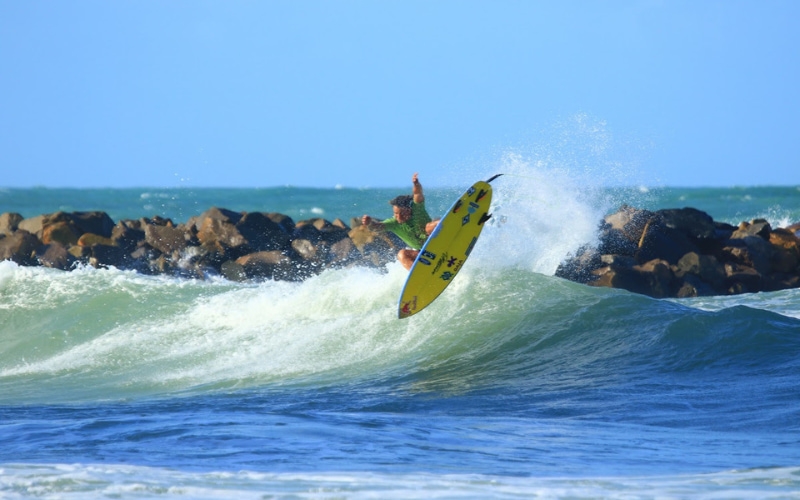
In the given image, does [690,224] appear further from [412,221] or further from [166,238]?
[166,238]

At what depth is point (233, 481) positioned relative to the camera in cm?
535

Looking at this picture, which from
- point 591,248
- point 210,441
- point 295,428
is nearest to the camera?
point 210,441

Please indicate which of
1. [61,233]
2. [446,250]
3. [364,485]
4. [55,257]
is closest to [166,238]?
[55,257]

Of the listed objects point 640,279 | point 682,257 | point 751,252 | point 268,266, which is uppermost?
point 751,252

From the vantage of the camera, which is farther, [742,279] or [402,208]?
[742,279]

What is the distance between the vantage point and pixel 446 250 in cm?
1029

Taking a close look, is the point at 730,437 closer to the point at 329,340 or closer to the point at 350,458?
the point at 350,458

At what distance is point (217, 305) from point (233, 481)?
7.38 meters

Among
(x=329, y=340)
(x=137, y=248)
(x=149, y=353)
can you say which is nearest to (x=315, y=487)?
(x=329, y=340)

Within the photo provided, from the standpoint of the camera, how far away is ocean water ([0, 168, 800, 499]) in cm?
551

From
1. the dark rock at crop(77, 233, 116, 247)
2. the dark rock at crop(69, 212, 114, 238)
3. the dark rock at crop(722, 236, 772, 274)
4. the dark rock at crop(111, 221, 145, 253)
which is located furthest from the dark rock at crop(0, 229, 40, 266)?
the dark rock at crop(722, 236, 772, 274)

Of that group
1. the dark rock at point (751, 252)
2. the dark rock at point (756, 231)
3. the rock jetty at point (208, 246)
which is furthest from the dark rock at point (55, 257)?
the dark rock at point (756, 231)

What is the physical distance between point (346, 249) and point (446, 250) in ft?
24.5

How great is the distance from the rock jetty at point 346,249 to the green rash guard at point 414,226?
492 centimetres
